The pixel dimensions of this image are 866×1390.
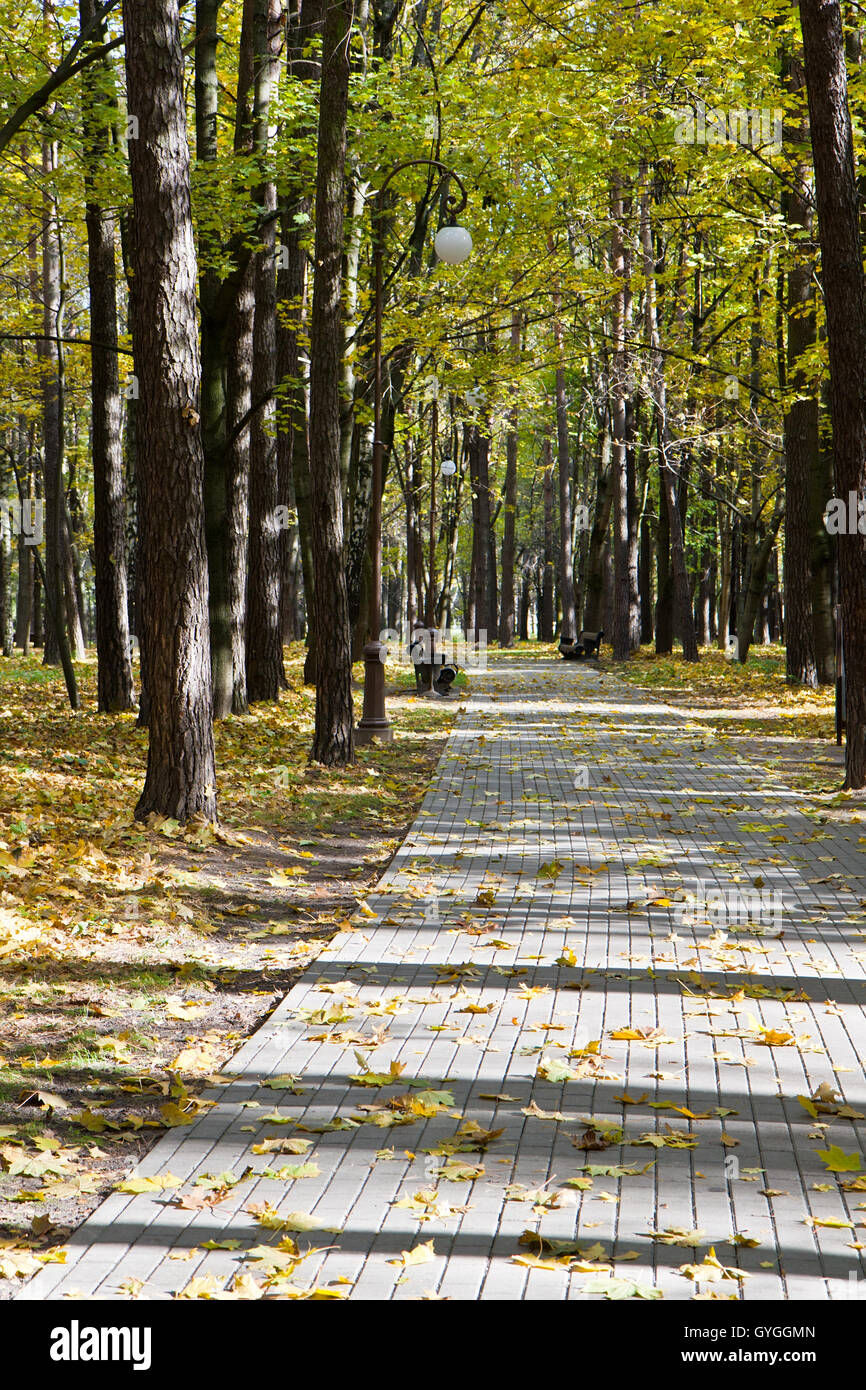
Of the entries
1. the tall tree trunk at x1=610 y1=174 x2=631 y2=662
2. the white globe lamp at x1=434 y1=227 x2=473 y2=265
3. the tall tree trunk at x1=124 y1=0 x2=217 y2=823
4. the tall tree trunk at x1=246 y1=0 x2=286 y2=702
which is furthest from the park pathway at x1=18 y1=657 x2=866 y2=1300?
the tall tree trunk at x1=610 y1=174 x2=631 y2=662

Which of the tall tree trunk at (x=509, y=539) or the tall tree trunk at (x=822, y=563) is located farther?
the tall tree trunk at (x=509, y=539)

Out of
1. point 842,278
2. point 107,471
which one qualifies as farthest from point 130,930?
point 107,471

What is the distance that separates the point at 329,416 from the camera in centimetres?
1239

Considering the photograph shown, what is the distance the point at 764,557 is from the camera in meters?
26.9

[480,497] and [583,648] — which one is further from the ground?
[480,497]

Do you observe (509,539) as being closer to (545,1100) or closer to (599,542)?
(599,542)

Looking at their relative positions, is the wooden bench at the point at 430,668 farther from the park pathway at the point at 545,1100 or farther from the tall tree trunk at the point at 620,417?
the park pathway at the point at 545,1100

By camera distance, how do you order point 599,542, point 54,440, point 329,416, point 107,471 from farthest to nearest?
point 599,542, point 54,440, point 107,471, point 329,416

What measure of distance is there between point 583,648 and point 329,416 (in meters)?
21.6

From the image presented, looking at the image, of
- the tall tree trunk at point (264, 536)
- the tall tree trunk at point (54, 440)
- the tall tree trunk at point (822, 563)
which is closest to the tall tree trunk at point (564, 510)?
the tall tree trunk at point (54, 440)

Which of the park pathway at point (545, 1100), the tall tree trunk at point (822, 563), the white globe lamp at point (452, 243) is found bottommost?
the park pathway at point (545, 1100)

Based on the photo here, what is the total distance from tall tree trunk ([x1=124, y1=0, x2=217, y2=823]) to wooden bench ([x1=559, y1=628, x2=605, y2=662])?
2460cm

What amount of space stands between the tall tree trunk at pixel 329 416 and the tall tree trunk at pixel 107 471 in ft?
13.0

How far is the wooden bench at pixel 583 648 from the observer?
33.2 m
